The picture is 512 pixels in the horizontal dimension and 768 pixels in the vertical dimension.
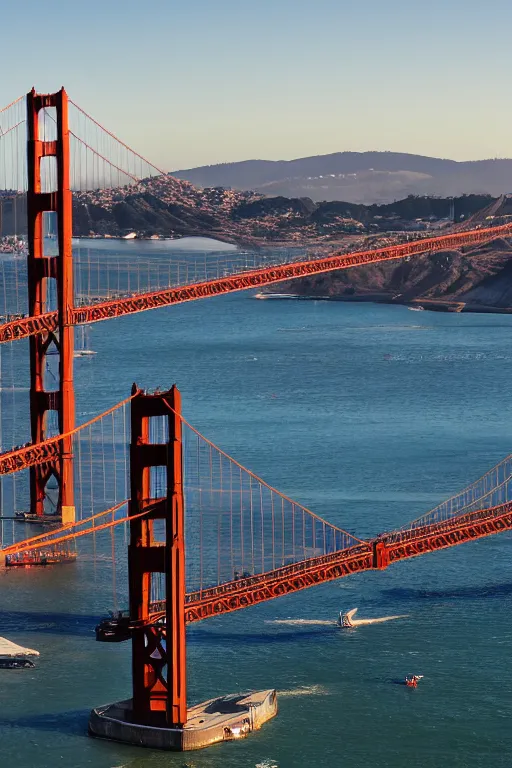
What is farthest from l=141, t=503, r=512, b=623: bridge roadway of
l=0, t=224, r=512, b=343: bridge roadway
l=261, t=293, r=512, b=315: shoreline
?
l=261, t=293, r=512, b=315: shoreline

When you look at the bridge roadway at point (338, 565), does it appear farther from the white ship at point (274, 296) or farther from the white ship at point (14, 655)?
the white ship at point (274, 296)

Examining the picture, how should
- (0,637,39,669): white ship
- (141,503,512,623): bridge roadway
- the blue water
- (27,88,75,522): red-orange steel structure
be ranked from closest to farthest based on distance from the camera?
the blue water
(141,503,512,623): bridge roadway
(0,637,39,669): white ship
(27,88,75,522): red-orange steel structure

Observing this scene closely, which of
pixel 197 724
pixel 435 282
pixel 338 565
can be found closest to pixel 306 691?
pixel 338 565

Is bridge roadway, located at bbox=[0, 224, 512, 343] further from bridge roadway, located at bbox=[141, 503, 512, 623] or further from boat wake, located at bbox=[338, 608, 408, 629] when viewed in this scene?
bridge roadway, located at bbox=[141, 503, 512, 623]

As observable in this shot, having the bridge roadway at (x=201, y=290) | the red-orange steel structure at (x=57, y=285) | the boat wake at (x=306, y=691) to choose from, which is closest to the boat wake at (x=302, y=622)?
the boat wake at (x=306, y=691)

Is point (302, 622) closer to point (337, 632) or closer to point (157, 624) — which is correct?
point (337, 632)

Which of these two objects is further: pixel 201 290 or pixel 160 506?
pixel 201 290
